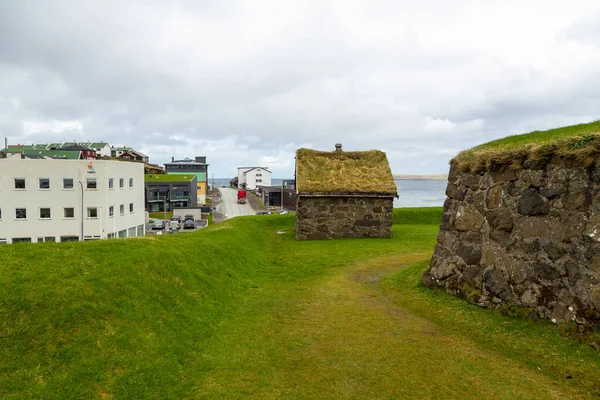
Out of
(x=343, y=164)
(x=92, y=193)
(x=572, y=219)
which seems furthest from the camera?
(x=92, y=193)

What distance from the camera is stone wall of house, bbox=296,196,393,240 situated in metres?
22.5

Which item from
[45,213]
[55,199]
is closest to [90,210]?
[55,199]

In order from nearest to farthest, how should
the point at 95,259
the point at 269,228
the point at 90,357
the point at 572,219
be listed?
the point at 90,357 < the point at 572,219 < the point at 95,259 < the point at 269,228

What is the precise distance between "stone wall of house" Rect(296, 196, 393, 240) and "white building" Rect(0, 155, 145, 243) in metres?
31.3

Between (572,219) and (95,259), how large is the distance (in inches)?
445

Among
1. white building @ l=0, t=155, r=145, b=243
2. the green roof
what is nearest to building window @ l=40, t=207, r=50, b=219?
white building @ l=0, t=155, r=145, b=243

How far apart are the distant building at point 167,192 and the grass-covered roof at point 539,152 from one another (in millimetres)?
78435

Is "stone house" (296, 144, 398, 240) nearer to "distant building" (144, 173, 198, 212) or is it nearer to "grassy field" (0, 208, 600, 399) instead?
"grassy field" (0, 208, 600, 399)

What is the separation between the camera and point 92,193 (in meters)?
42.4

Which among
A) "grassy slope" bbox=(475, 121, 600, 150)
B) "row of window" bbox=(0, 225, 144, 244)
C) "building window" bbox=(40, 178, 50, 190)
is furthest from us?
"row of window" bbox=(0, 225, 144, 244)

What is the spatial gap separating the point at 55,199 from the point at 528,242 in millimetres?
48676

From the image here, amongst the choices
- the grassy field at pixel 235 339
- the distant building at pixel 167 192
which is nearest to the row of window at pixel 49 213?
the distant building at pixel 167 192

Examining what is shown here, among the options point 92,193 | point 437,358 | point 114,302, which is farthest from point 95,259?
point 92,193

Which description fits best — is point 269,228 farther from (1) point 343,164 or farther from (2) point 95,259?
(2) point 95,259
